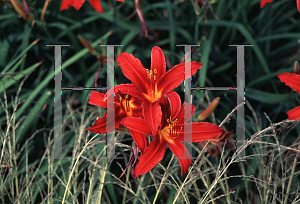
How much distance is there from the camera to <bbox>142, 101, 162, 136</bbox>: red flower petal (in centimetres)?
50

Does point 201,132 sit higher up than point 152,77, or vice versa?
point 152,77

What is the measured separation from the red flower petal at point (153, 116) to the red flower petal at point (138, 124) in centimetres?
3

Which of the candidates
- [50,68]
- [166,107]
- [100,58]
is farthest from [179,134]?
[50,68]

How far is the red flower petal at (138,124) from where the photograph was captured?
529 mm

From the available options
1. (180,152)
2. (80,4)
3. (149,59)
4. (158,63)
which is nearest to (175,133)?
(180,152)

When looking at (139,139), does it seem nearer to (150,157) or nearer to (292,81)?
(150,157)

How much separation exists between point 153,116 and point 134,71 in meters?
0.12

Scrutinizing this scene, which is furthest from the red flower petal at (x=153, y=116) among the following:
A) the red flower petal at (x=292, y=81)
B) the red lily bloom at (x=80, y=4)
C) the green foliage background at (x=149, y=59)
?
the green foliage background at (x=149, y=59)

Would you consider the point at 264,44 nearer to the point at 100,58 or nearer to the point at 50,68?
the point at 100,58

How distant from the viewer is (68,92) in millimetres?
1186

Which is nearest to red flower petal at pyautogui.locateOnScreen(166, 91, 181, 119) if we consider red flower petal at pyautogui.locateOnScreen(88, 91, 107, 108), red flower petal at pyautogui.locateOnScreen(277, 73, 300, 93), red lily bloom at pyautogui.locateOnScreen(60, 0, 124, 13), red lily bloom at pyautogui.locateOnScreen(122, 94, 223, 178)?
red lily bloom at pyautogui.locateOnScreen(122, 94, 223, 178)

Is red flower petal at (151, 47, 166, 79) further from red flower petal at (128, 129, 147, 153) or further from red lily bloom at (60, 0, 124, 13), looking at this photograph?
red lily bloom at (60, 0, 124, 13)

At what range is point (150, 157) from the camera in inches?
21.5

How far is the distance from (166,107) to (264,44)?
38.5 inches
